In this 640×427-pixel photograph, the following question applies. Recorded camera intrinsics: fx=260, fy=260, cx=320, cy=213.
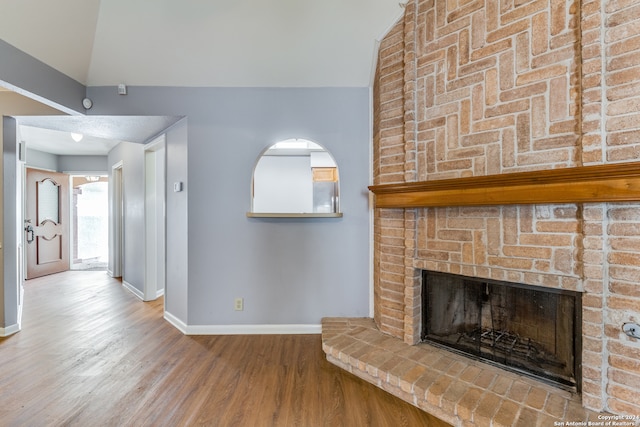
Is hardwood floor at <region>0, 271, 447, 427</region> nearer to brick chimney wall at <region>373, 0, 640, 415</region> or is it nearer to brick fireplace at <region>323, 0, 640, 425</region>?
brick fireplace at <region>323, 0, 640, 425</region>

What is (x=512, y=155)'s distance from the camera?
1.56 meters

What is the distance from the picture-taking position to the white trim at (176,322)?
2.55 meters

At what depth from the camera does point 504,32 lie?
157 cm

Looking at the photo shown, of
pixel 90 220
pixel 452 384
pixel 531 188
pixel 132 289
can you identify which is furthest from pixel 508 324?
pixel 90 220

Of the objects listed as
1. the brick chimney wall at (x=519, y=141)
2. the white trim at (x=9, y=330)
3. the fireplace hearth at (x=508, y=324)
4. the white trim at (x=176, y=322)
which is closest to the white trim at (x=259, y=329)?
the white trim at (x=176, y=322)

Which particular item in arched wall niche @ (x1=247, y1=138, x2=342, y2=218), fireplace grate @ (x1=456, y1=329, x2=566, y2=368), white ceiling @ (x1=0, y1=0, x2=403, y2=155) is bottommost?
fireplace grate @ (x1=456, y1=329, x2=566, y2=368)

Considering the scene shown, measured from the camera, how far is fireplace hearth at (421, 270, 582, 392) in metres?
1.50

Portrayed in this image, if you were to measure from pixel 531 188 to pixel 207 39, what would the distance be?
8.67ft

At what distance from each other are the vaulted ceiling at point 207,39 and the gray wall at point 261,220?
0.43 feet

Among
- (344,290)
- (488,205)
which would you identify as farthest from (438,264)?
(344,290)

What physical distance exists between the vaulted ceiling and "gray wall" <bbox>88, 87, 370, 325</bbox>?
5.2 inches

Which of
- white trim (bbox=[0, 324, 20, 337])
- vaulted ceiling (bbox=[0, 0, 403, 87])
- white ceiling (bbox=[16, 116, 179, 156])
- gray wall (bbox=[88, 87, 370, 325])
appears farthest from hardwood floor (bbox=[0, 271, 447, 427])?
vaulted ceiling (bbox=[0, 0, 403, 87])

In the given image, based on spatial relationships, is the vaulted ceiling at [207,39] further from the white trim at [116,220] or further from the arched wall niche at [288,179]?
the white trim at [116,220]

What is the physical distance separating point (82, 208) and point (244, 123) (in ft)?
19.3
